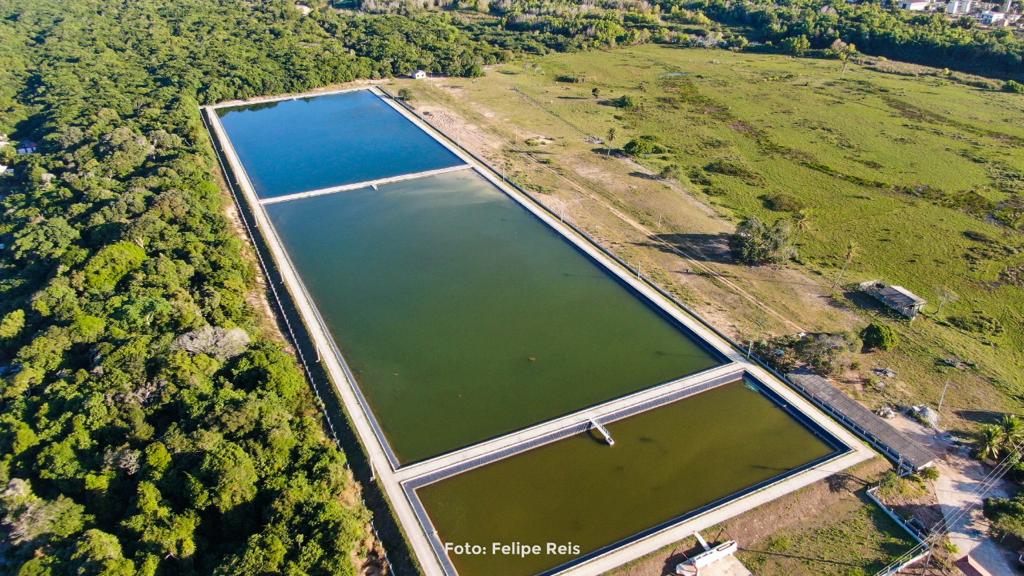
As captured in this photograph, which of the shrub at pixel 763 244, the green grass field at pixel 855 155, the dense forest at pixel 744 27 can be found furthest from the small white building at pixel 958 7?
the shrub at pixel 763 244

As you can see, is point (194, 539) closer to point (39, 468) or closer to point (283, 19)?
point (39, 468)

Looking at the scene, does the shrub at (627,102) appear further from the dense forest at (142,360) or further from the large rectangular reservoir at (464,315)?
the dense forest at (142,360)

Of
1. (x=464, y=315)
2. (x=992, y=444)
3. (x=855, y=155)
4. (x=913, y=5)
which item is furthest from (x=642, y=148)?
(x=913, y=5)

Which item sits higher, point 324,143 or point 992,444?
point 324,143

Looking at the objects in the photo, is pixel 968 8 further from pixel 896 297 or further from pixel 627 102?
pixel 896 297

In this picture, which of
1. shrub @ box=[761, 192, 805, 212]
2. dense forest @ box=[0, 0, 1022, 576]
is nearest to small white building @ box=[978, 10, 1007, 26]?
dense forest @ box=[0, 0, 1022, 576]
